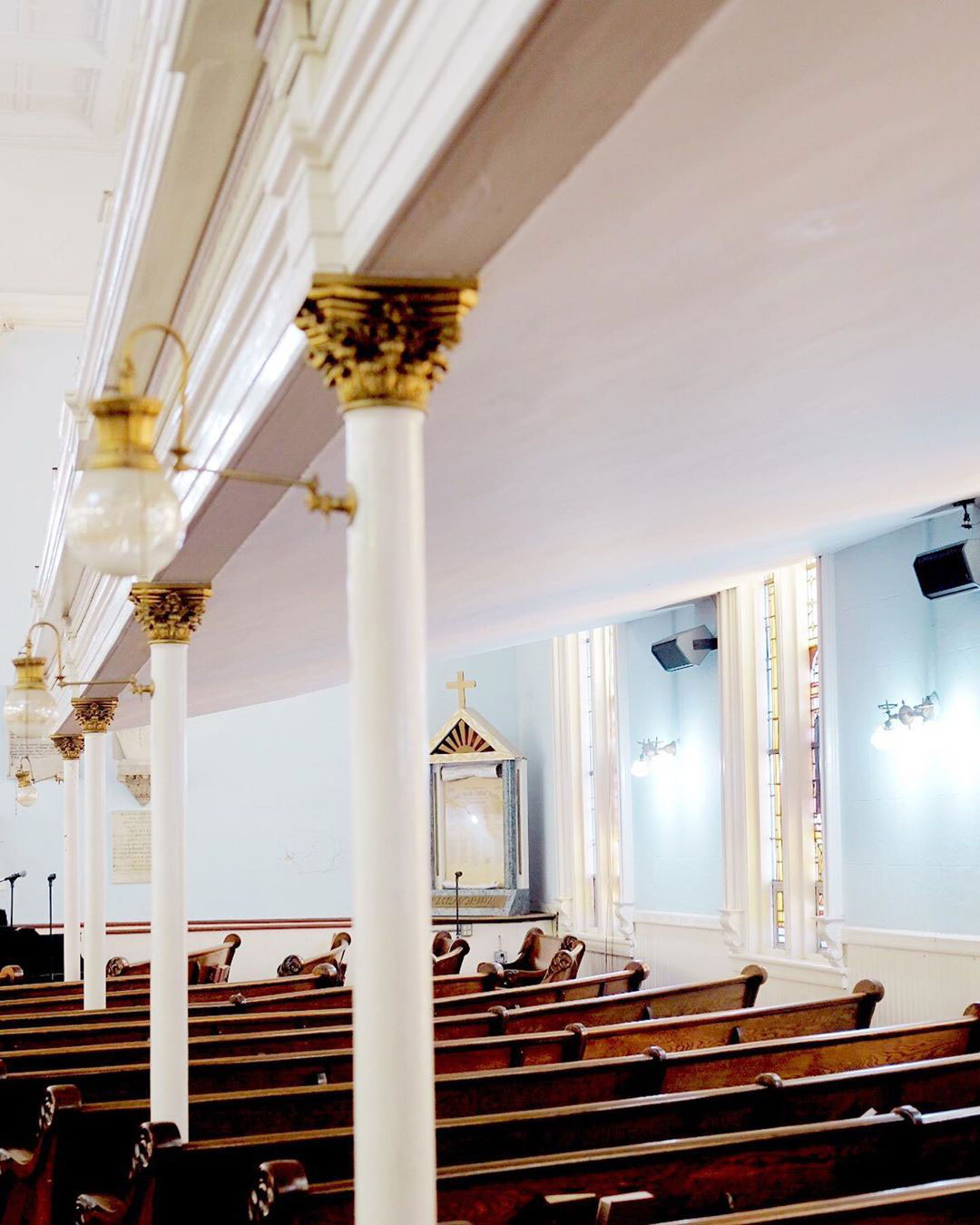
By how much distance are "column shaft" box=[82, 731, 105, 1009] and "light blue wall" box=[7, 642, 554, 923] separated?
613 centimetres

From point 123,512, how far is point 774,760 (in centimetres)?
745

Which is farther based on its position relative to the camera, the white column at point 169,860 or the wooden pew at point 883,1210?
the white column at point 169,860

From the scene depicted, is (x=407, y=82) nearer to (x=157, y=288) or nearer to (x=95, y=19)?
(x=157, y=288)

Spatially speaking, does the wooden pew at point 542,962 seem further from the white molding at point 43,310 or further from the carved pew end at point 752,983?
the white molding at point 43,310

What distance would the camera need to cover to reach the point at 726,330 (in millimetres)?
3256

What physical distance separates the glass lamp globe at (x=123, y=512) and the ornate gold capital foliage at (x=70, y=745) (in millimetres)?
8061

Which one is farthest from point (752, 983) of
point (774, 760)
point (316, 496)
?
point (316, 496)

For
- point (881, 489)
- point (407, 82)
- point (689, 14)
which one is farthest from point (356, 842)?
point (881, 489)

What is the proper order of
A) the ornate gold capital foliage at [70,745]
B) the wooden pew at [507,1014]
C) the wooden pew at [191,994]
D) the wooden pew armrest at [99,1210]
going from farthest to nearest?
the ornate gold capital foliage at [70,745]
the wooden pew at [191,994]
the wooden pew at [507,1014]
the wooden pew armrest at [99,1210]

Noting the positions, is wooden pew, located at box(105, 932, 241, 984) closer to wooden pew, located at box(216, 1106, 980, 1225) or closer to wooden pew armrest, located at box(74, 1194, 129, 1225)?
wooden pew armrest, located at box(74, 1194, 129, 1225)

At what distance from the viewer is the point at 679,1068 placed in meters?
5.13

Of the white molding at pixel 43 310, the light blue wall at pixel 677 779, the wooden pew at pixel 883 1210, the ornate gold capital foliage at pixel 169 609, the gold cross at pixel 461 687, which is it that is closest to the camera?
the wooden pew at pixel 883 1210

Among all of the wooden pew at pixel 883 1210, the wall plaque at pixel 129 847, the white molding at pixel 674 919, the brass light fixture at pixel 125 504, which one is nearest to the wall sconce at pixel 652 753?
the white molding at pixel 674 919

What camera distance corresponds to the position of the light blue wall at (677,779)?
991 cm
